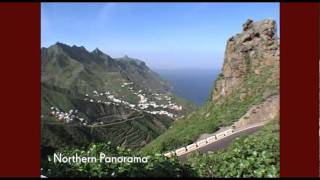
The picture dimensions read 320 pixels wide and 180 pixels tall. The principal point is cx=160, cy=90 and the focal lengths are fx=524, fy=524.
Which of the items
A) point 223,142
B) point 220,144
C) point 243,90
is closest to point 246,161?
point 220,144

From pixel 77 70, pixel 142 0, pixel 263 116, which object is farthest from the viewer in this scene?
pixel 77 70

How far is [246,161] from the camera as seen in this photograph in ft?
27.8

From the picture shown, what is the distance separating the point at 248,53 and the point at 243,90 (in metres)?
4.80

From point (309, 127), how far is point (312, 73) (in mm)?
733

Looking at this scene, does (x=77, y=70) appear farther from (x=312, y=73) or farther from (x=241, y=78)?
(x=312, y=73)

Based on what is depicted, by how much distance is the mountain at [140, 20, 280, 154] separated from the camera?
15.4 metres

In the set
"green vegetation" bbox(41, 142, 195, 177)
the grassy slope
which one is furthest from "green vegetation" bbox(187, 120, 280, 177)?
the grassy slope

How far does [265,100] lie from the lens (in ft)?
52.8

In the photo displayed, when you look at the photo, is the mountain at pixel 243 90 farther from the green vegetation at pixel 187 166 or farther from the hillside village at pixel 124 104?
the green vegetation at pixel 187 166

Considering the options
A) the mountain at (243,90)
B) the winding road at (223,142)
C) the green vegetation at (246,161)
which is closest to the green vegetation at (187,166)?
the green vegetation at (246,161)

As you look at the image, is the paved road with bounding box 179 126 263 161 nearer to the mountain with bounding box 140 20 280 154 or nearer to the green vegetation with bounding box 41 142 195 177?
the mountain with bounding box 140 20 280 154

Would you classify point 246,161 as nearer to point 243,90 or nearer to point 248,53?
point 243,90

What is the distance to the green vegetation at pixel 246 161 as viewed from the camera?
8.19 meters

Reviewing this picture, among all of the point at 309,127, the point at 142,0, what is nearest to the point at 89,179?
the point at 142,0
